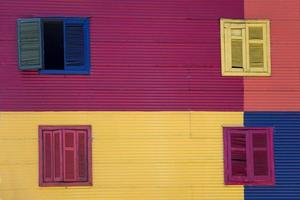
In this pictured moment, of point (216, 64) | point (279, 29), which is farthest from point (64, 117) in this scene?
point (279, 29)

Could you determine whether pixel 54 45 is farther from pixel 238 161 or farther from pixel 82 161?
pixel 238 161

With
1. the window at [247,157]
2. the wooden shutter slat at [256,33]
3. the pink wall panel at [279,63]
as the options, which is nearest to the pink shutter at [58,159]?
the window at [247,157]

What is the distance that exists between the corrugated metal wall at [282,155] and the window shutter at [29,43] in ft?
15.2

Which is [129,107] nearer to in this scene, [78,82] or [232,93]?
[78,82]

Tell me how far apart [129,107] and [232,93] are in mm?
2251

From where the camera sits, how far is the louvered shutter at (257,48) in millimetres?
13539

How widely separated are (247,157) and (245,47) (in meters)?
2.39

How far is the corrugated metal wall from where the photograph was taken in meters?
13.3

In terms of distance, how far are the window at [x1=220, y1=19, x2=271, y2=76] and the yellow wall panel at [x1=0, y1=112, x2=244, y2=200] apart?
40.2 inches

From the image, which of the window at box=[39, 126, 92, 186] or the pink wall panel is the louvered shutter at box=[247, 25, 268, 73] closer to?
the pink wall panel

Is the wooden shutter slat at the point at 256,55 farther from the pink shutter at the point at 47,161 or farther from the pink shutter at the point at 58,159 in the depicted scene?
the pink shutter at the point at 47,161

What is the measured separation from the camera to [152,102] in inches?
520

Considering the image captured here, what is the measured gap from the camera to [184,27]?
13.4 metres

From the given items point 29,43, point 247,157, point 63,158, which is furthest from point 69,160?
point 247,157
